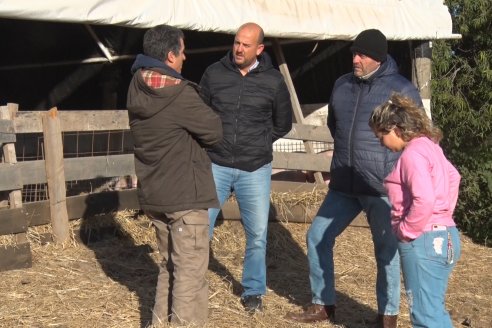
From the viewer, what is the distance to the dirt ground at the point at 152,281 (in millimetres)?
5703

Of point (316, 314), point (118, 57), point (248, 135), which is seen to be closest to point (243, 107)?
point (248, 135)

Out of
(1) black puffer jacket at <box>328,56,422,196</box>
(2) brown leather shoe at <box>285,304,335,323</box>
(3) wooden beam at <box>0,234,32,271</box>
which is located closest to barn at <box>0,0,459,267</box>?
(3) wooden beam at <box>0,234,32,271</box>

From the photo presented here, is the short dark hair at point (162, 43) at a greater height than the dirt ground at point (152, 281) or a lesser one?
greater

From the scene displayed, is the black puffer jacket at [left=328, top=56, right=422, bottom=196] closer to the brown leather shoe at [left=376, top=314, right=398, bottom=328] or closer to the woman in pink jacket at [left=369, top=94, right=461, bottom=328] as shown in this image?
the brown leather shoe at [left=376, top=314, right=398, bottom=328]

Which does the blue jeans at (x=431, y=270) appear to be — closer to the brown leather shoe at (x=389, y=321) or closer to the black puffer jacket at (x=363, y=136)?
the black puffer jacket at (x=363, y=136)

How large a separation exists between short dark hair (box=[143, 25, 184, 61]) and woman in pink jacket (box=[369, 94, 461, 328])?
3.90 ft

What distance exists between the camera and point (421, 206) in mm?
4039

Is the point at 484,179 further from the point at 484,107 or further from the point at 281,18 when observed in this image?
the point at 281,18

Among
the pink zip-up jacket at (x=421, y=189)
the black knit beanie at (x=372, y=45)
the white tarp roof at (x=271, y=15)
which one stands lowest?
the pink zip-up jacket at (x=421, y=189)

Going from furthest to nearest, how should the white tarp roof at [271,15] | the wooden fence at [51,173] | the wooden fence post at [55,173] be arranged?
the wooden fence post at [55,173], the wooden fence at [51,173], the white tarp roof at [271,15]

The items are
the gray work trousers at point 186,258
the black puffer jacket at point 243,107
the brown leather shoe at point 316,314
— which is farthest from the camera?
the black puffer jacket at point 243,107

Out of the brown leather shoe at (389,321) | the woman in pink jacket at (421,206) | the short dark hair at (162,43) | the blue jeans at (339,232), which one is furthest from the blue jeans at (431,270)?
the short dark hair at (162,43)

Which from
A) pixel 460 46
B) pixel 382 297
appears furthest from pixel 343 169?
pixel 460 46

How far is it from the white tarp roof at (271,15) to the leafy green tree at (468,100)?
111 centimetres
